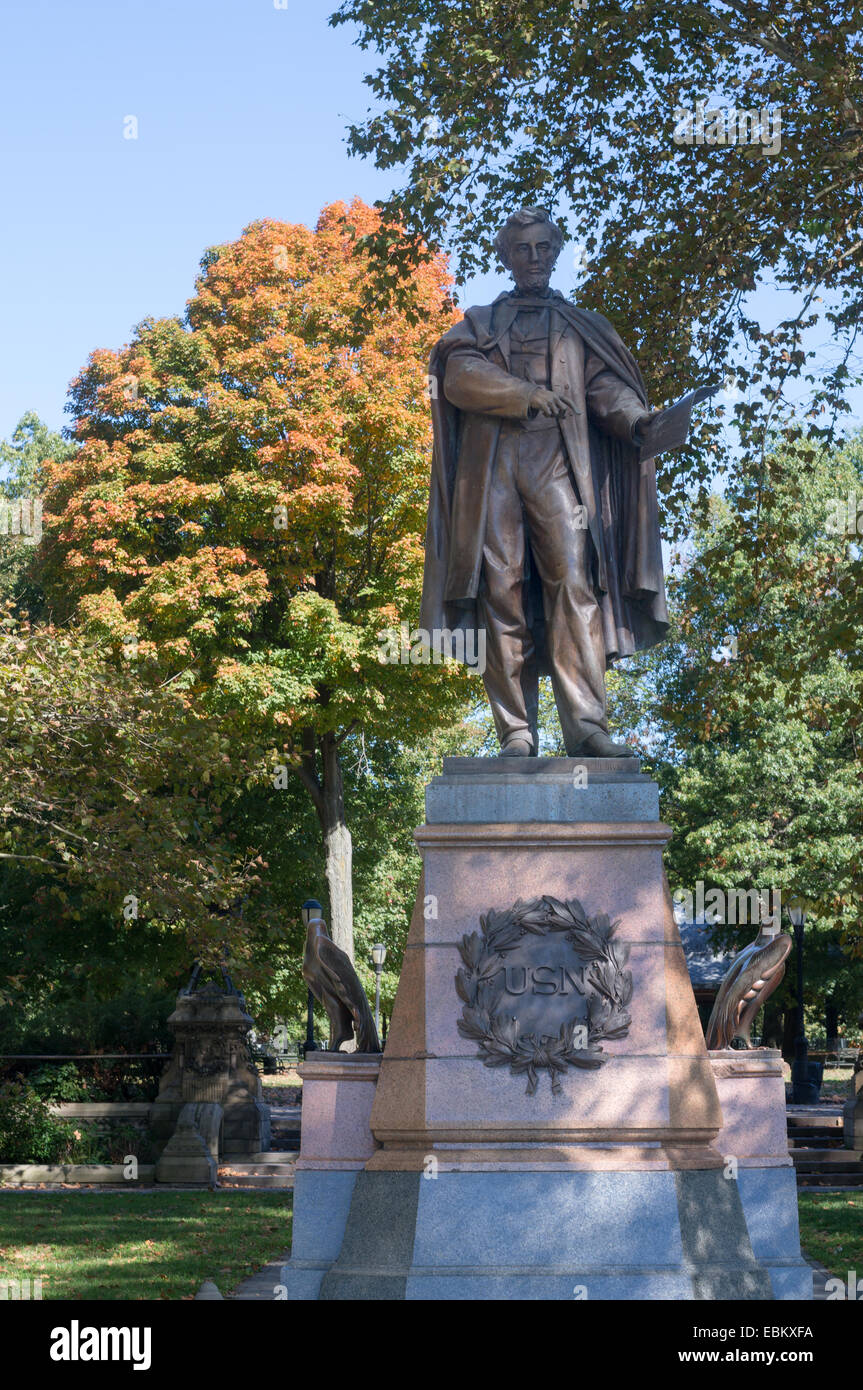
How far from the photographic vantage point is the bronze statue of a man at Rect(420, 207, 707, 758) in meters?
7.55

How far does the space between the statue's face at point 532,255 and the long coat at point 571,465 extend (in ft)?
0.44

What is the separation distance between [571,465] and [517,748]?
1.49m

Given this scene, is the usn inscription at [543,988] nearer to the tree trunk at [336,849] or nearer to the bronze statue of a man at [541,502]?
the bronze statue of a man at [541,502]

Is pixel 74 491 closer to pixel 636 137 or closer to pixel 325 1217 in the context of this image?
pixel 636 137

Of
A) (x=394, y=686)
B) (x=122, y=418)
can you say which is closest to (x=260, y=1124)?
(x=394, y=686)

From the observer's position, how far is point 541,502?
7605mm

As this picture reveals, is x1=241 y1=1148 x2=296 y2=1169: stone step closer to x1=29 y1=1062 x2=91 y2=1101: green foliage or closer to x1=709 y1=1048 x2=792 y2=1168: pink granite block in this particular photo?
x1=29 y1=1062 x2=91 y2=1101: green foliage

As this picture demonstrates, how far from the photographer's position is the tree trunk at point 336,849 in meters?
25.5

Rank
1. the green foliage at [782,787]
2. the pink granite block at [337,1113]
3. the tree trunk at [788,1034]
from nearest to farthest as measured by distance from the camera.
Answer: the pink granite block at [337,1113]
the green foliage at [782,787]
the tree trunk at [788,1034]

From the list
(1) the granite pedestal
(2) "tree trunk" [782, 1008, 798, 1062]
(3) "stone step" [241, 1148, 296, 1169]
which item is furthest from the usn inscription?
(2) "tree trunk" [782, 1008, 798, 1062]

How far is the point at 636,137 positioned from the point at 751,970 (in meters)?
11.0

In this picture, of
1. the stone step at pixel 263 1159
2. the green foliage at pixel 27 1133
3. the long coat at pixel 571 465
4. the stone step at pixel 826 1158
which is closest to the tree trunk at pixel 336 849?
the stone step at pixel 263 1159

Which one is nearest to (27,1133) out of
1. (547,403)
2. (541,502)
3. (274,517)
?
(274,517)

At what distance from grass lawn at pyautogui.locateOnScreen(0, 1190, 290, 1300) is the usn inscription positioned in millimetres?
4727
